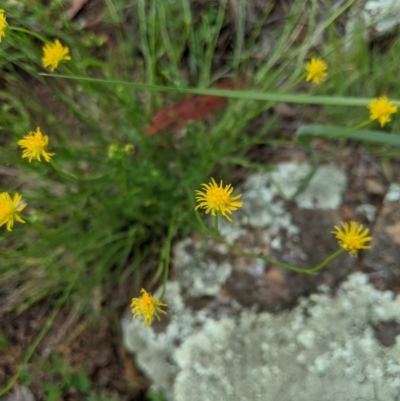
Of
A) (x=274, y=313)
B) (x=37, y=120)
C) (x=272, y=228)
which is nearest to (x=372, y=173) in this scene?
(x=272, y=228)

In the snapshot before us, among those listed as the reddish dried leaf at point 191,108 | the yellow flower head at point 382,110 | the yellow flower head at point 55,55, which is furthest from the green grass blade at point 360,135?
the yellow flower head at point 55,55

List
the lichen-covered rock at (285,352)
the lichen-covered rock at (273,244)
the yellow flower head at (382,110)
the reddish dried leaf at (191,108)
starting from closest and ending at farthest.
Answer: the yellow flower head at (382,110) → the lichen-covered rock at (285,352) → the lichen-covered rock at (273,244) → the reddish dried leaf at (191,108)

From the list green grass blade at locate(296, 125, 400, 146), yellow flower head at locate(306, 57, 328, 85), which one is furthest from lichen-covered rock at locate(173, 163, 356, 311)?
yellow flower head at locate(306, 57, 328, 85)

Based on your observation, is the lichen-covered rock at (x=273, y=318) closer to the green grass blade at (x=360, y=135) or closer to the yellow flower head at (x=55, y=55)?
the green grass blade at (x=360, y=135)

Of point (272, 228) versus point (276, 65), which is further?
point (276, 65)

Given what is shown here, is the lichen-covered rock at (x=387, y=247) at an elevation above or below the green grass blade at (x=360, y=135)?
below

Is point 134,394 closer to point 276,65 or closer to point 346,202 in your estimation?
point 346,202

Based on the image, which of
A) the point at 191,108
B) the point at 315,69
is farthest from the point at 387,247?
the point at 191,108

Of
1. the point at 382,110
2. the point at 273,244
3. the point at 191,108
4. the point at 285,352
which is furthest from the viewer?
the point at 191,108

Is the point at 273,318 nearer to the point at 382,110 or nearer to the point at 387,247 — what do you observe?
the point at 387,247
